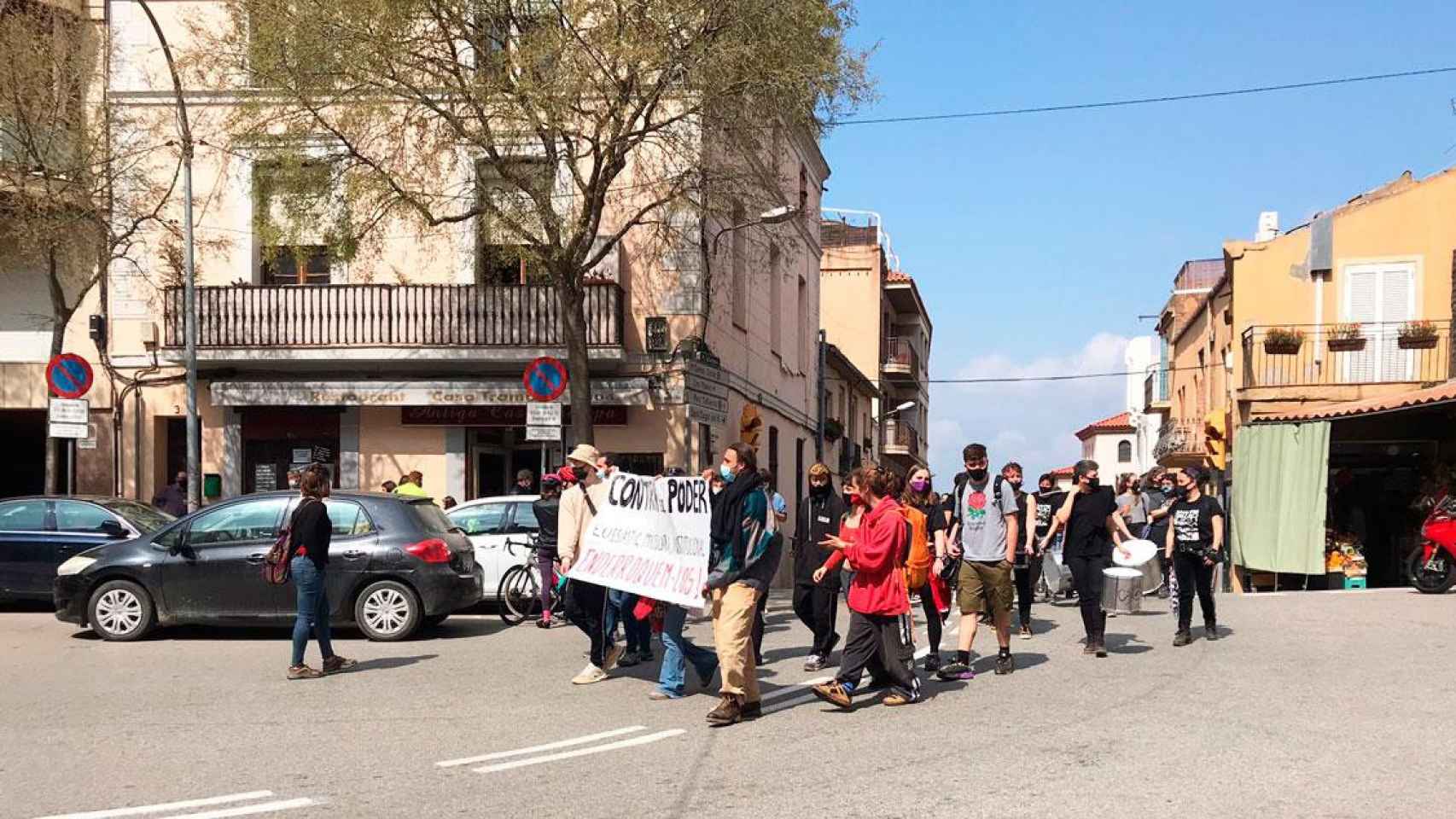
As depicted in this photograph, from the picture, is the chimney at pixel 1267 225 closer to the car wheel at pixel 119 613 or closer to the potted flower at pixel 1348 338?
the potted flower at pixel 1348 338

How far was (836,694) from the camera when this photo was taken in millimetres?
8867

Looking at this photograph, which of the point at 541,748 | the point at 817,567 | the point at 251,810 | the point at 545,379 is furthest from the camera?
the point at 545,379

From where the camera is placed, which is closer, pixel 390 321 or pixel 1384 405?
pixel 1384 405

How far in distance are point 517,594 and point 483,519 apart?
1.52 meters

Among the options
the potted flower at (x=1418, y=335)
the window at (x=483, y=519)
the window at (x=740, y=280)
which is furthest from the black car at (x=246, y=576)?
the potted flower at (x=1418, y=335)

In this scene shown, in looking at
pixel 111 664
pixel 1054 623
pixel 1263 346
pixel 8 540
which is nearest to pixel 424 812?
pixel 111 664

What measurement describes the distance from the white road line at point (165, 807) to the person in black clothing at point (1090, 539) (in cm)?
726

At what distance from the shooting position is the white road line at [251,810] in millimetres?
6273

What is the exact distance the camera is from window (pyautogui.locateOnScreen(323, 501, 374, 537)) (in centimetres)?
1316

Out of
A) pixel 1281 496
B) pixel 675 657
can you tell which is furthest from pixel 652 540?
pixel 1281 496

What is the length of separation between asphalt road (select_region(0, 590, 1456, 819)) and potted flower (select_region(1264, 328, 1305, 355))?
13.2 metres

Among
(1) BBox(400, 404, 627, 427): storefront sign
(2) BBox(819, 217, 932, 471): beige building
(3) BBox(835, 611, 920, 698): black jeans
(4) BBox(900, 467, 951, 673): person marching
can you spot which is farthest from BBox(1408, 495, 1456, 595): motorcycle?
(2) BBox(819, 217, 932, 471): beige building

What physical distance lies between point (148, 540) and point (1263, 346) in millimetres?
20057

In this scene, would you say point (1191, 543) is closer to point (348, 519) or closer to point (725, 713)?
point (725, 713)
